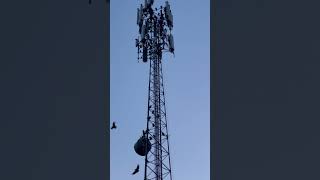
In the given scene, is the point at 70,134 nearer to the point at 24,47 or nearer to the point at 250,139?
the point at 24,47

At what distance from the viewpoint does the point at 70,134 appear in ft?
10.3

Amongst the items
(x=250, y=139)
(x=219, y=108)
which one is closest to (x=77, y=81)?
(x=219, y=108)

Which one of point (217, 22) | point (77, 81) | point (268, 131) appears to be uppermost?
point (217, 22)

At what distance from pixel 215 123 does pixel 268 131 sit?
0.48 metres

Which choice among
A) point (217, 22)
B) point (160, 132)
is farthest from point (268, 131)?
point (160, 132)

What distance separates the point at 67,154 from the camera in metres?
3.06

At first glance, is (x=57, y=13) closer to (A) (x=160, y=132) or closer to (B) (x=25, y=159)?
(B) (x=25, y=159)

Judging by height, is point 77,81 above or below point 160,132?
above

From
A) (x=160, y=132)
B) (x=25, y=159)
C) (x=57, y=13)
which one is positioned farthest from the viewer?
(x=160, y=132)

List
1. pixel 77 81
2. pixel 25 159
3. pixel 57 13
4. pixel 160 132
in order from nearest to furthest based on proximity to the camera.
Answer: pixel 25 159
pixel 57 13
pixel 77 81
pixel 160 132

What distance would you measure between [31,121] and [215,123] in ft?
4.39

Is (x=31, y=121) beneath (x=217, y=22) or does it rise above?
beneath

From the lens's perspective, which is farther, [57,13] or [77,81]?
[77,81]

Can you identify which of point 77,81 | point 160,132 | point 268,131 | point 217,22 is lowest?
point 160,132
